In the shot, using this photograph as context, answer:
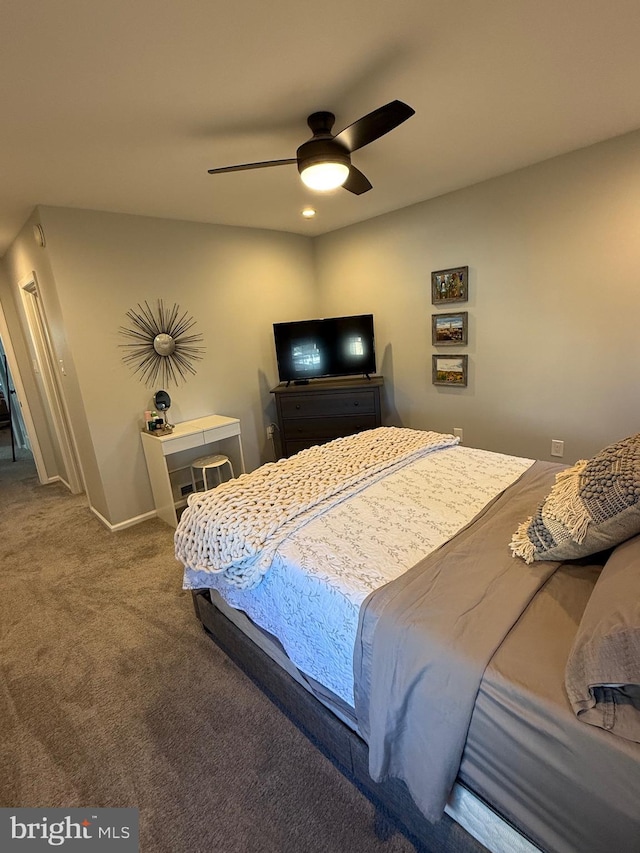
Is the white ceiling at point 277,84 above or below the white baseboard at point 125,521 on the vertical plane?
above

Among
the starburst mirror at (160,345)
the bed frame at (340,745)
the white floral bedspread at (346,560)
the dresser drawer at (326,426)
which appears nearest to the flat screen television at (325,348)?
the dresser drawer at (326,426)

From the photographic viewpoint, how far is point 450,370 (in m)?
3.61

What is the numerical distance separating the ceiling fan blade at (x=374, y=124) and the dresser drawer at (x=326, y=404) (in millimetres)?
2198

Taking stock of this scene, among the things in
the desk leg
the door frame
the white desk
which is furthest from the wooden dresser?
the door frame

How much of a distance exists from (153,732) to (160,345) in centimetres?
270

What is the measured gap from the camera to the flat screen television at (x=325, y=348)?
3965 mm

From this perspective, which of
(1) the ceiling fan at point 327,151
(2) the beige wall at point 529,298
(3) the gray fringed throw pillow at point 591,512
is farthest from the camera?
(2) the beige wall at point 529,298

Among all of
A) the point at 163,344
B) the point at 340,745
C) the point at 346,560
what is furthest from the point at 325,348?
the point at 340,745

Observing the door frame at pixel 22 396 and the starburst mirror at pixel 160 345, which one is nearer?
the starburst mirror at pixel 160 345

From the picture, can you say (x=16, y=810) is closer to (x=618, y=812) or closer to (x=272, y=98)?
(x=618, y=812)

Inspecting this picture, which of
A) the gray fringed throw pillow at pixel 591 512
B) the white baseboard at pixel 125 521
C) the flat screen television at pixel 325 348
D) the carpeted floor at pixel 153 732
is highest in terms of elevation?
the flat screen television at pixel 325 348

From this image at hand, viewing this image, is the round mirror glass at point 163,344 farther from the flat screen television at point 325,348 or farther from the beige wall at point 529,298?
the beige wall at point 529,298

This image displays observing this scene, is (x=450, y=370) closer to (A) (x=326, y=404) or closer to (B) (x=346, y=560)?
(A) (x=326, y=404)

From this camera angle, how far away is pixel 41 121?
A: 5.76 ft
